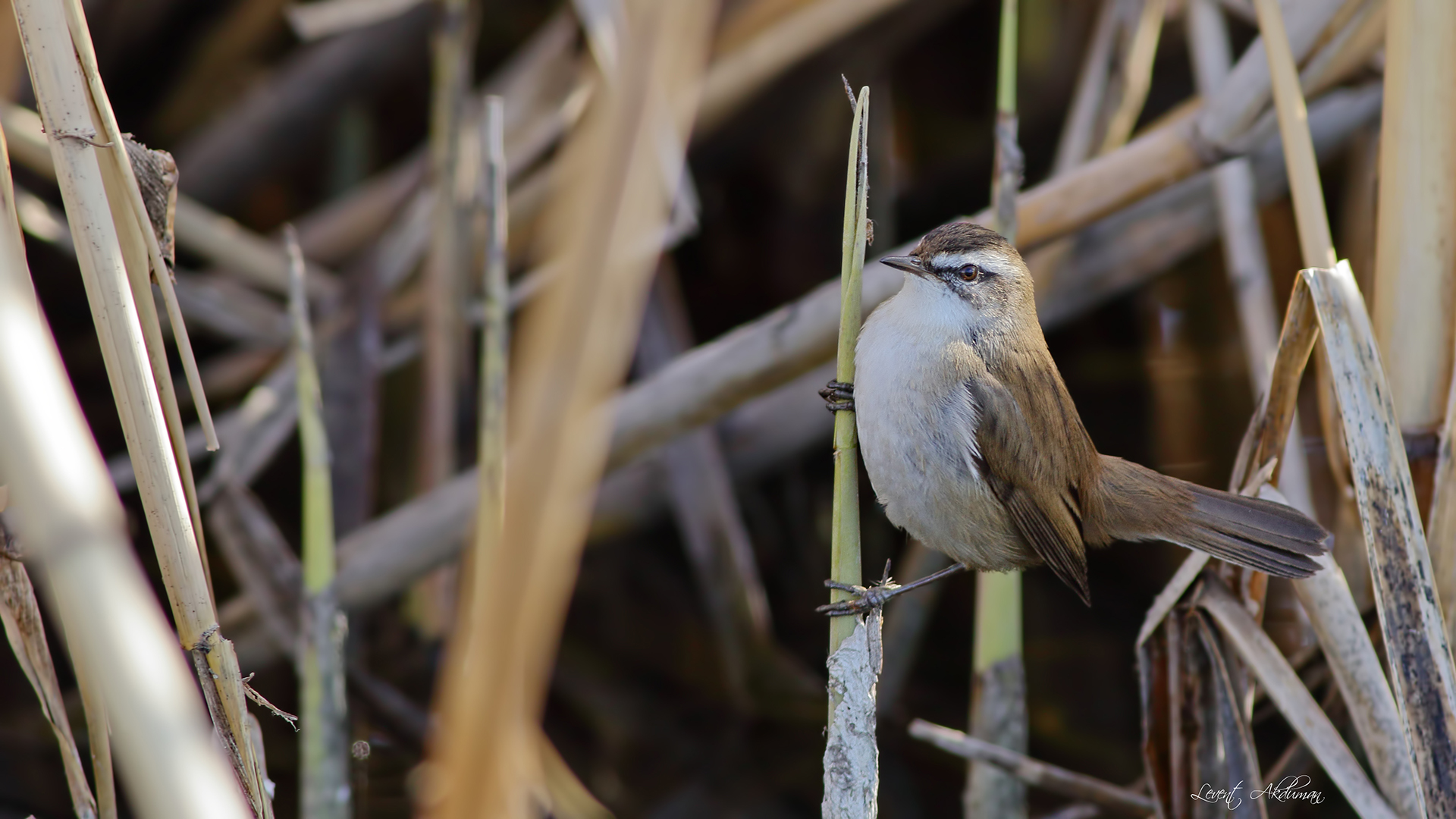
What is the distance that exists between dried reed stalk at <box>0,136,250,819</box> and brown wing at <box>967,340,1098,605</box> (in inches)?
73.7

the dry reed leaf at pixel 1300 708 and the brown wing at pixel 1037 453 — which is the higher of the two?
the brown wing at pixel 1037 453

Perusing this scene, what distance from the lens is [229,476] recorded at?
3197mm

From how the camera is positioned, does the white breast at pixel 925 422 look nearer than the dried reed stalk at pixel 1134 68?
Yes

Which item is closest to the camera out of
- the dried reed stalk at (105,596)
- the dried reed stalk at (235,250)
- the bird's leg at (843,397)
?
the dried reed stalk at (105,596)

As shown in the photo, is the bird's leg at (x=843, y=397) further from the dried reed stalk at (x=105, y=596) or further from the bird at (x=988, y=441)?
the dried reed stalk at (x=105, y=596)

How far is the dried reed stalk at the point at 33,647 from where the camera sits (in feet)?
5.66

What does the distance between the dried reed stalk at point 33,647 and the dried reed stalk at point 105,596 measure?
3.70 ft

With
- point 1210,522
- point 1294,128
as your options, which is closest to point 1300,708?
point 1210,522

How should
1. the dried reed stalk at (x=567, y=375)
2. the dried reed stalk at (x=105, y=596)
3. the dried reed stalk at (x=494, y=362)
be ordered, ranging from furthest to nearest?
1. the dried reed stalk at (x=494, y=362)
2. the dried reed stalk at (x=567, y=375)
3. the dried reed stalk at (x=105, y=596)

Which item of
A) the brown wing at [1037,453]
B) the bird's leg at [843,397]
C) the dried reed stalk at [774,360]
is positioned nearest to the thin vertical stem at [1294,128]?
the brown wing at [1037,453]

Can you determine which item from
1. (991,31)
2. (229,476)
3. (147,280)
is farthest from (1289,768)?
(991,31)

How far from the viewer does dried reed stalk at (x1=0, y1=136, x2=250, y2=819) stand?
→ 2.52ft

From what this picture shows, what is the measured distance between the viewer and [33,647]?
176 centimetres

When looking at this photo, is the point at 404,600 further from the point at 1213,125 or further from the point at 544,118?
the point at 1213,125
